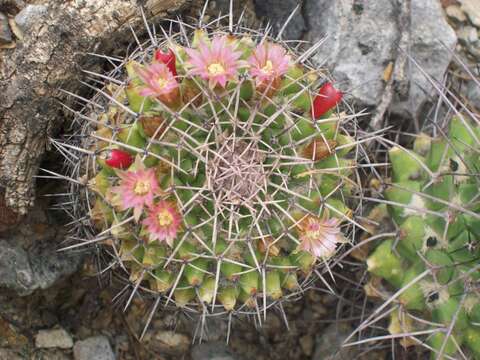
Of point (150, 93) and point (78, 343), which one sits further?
point (78, 343)

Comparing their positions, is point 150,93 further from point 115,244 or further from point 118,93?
point 115,244

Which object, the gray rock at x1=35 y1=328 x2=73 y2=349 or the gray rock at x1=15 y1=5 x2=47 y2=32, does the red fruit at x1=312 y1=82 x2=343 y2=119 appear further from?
the gray rock at x1=35 y1=328 x2=73 y2=349

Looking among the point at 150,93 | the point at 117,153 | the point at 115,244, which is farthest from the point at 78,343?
the point at 150,93

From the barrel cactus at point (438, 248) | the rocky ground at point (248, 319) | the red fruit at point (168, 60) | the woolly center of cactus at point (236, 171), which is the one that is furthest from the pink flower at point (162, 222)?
the barrel cactus at point (438, 248)

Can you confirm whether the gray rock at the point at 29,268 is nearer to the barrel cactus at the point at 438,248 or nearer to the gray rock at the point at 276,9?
the barrel cactus at the point at 438,248

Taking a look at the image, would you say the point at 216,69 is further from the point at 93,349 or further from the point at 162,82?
the point at 93,349

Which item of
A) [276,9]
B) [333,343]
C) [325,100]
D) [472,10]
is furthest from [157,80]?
[472,10]
